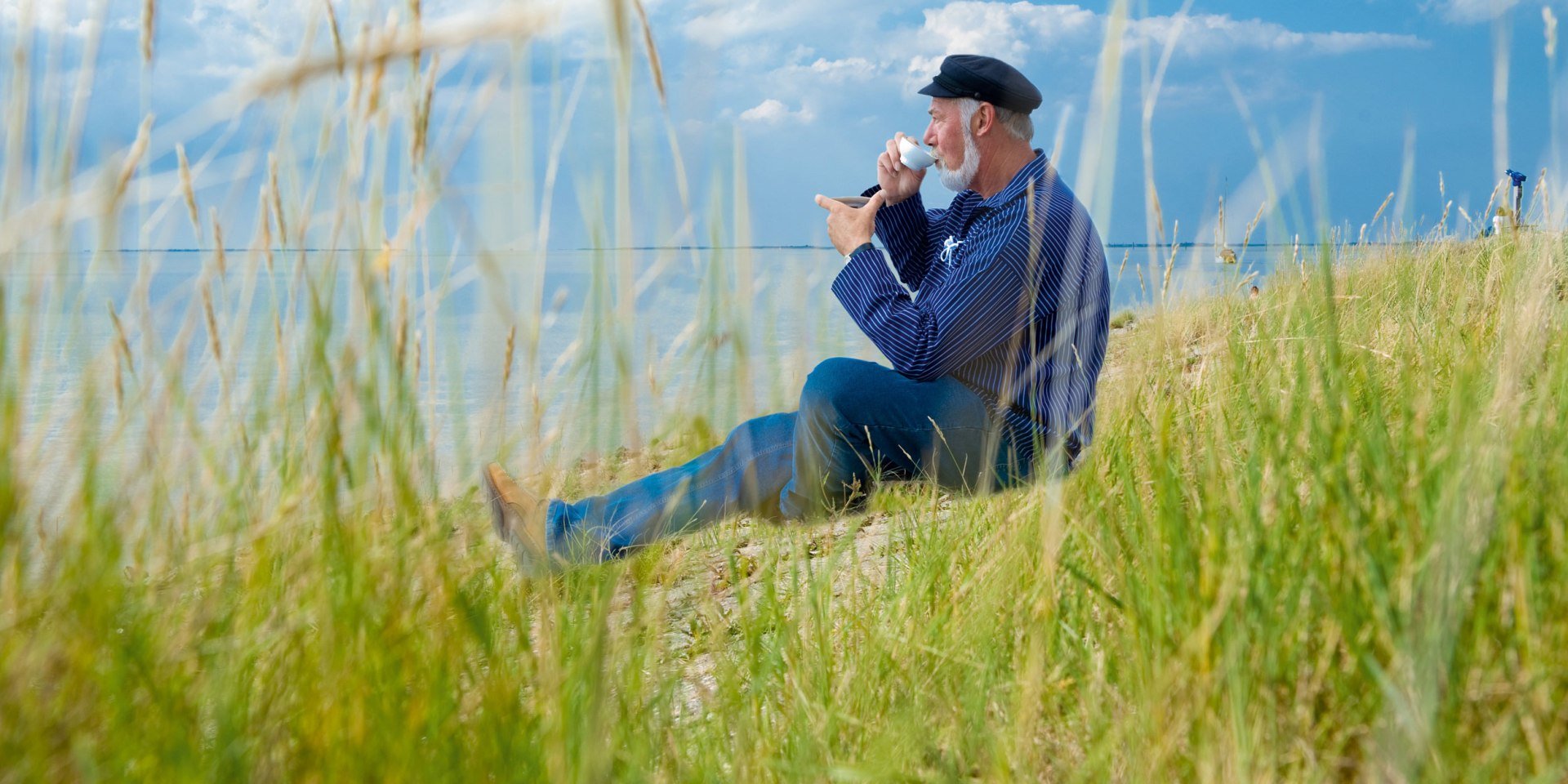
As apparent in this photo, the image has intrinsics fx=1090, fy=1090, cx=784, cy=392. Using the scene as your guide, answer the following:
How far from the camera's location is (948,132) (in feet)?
9.62

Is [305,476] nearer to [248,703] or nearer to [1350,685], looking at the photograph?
[248,703]

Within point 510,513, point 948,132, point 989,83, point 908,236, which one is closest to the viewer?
point 510,513

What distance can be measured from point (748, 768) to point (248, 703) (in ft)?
1.87

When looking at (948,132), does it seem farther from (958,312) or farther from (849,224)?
(958,312)

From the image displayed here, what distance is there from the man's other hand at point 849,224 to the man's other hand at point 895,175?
0.11m

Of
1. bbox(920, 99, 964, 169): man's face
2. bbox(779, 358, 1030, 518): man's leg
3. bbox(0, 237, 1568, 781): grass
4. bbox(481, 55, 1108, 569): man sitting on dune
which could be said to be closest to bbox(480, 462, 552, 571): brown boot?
bbox(481, 55, 1108, 569): man sitting on dune

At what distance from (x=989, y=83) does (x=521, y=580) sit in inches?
79.7

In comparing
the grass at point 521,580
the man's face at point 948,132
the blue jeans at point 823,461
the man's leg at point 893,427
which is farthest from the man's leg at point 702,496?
the grass at point 521,580

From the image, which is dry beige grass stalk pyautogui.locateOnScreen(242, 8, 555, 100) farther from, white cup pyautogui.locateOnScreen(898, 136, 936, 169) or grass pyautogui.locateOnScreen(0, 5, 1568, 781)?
white cup pyautogui.locateOnScreen(898, 136, 936, 169)

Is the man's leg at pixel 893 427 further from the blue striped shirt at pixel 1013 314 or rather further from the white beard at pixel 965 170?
the white beard at pixel 965 170

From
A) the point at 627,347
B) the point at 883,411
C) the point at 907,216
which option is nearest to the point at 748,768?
the point at 627,347

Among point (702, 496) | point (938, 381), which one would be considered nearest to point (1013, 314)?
point (938, 381)

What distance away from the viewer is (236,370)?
1.47 meters

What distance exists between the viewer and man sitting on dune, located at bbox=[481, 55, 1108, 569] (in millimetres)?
2439
